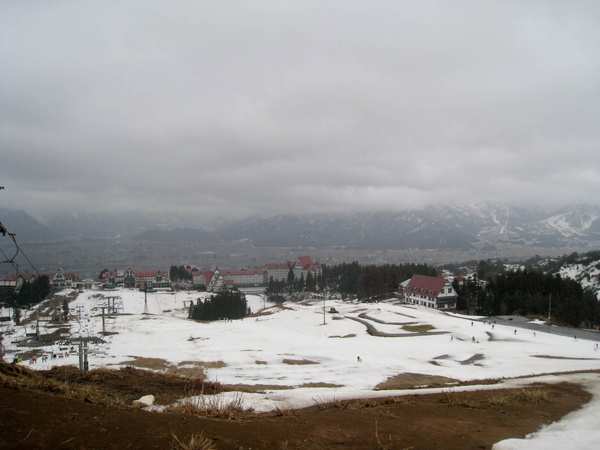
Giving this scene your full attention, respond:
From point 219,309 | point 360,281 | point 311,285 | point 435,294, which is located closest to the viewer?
point 435,294

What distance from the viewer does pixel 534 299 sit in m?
63.7

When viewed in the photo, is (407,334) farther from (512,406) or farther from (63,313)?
(63,313)

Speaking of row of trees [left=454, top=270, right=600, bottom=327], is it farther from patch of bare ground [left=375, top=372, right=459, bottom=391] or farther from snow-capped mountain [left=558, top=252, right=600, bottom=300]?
patch of bare ground [left=375, top=372, right=459, bottom=391]

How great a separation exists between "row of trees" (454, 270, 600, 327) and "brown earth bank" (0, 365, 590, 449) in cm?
5642

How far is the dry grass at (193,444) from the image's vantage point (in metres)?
5.92

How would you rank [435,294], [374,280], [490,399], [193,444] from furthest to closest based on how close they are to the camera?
[374,280] → [435,294] → [490,399] → [193,444]

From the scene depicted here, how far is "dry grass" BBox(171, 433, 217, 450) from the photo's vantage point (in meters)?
5.92

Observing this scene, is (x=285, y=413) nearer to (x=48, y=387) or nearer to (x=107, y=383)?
(x=48, y=387)

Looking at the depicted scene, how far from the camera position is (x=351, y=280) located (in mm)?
111188

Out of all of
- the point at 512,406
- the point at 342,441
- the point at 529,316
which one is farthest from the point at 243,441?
the point at 529,316

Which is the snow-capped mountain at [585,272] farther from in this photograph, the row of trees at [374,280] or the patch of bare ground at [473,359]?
the patch of bare ground at [473,359]

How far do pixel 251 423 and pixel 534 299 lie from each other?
71551 millimetres

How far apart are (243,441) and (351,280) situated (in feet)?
351

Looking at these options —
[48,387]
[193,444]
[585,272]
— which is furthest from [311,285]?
[193,444]
